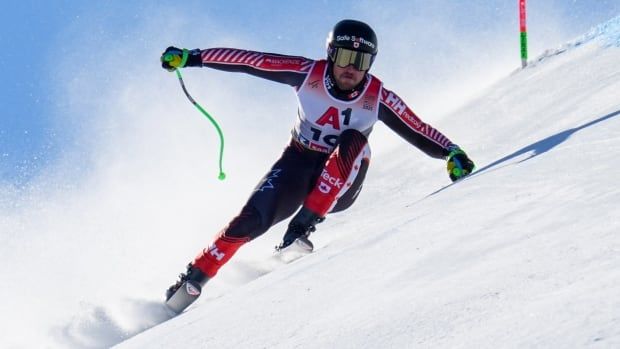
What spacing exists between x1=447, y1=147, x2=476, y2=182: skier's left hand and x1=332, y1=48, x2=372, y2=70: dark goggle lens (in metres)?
0.83

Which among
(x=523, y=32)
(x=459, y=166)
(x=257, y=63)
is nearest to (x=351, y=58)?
(x=257, y=63)

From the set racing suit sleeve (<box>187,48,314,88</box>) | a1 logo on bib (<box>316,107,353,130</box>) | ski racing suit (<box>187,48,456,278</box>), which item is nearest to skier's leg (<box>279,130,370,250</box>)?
ski racing suit (<box>187,48,456,278</box>)

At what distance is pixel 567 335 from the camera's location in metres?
1.38

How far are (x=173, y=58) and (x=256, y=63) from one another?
1.83 feet

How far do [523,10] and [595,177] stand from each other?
22.9ft

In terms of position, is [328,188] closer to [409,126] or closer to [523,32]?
[409,126]

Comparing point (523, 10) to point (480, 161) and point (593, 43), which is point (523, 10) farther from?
point (480, 161)

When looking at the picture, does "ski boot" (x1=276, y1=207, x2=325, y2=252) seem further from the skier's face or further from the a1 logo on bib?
the skier's face

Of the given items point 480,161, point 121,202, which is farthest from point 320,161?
point 121,202

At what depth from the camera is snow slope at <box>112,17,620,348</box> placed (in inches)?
62.8

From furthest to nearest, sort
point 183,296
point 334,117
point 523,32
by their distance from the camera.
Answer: point 523,32, point 334,117, point 183,296

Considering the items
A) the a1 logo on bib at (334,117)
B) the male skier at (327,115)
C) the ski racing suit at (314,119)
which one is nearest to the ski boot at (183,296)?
the male skier at (327,115)

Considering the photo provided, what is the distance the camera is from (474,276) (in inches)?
80.2

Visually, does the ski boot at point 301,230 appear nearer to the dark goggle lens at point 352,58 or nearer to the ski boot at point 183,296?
the ski boot at point 183,296
